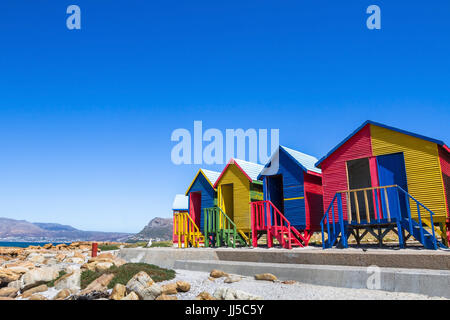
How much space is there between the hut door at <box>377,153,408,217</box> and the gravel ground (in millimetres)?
6268

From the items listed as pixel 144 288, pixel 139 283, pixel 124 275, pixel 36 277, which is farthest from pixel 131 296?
pixel 36 277

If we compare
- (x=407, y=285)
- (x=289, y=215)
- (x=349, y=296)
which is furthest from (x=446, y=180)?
(x=349, y=296)

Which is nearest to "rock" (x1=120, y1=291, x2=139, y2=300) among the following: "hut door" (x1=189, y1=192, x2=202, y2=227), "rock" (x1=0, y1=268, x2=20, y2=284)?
"rock" (x1=0, y1=268, x2=20, y2=284)

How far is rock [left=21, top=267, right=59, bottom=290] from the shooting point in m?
9.97

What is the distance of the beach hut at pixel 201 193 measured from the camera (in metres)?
20.2

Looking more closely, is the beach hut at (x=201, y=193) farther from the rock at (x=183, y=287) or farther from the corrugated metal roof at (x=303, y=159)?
the rock at (x=183, y=287)

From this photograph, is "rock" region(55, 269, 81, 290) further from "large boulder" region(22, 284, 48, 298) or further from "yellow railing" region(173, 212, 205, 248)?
"yellow railing" region(173, 212, 205, 248)

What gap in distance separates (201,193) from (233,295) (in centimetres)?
1396

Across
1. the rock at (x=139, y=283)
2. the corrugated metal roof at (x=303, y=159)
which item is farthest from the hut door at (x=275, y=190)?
the rock at (x=139, y=283)

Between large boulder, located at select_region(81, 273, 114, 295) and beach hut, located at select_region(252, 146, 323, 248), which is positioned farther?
beach hut, located at select_region(252, 146, 323, 248)

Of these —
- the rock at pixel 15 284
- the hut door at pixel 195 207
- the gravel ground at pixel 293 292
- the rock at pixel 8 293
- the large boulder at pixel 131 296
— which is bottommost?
the rock at pixel 8 293

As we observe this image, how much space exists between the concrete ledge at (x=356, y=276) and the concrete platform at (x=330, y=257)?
0.52 meters

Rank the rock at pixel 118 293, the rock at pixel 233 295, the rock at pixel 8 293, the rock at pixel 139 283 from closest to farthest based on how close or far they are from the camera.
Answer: the rock at pixel 233 295, the rock at pixel 118 293, the rock at pixel 139 283, the rock at pixel 8 293

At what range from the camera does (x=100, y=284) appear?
9047 millimetres
